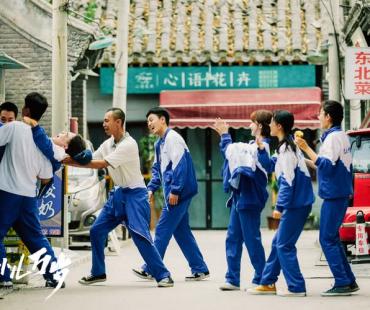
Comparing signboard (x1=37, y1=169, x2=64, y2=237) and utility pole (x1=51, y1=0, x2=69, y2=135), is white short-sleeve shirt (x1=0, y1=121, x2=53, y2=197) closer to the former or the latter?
signboard (x1=37, y1=169, x2=64, y2=237)

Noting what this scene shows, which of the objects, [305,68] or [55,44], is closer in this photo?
[55,44]

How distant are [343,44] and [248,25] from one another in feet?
13.0

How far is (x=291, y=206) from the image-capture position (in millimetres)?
11828

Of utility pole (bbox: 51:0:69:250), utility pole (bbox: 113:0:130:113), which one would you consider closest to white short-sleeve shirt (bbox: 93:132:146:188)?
utility pole (bbox: 51:0:69:250)

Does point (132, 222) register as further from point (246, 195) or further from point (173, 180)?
point (246, 195)

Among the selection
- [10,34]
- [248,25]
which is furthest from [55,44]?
[248,25]

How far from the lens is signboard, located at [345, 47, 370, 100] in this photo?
1942cm

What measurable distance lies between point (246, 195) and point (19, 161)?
2461mm

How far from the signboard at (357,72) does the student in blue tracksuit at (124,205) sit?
23.3 feet

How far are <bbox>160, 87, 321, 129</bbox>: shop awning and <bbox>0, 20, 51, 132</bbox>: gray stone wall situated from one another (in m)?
4.79

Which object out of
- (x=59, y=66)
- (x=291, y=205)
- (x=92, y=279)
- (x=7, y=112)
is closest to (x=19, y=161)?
(x=7, y=112)

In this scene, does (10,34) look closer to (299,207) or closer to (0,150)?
(0,150)

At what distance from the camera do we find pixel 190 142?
2855cm

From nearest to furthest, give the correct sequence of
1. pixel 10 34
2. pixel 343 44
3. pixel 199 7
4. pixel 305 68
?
pixel 10 34, pixel 343 44, pixel 305 68, pixel 199 7
